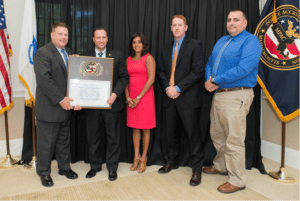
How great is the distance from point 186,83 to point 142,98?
23.2 inches

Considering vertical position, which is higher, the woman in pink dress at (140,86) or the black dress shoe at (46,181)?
the woman in pink dress at (140,86)

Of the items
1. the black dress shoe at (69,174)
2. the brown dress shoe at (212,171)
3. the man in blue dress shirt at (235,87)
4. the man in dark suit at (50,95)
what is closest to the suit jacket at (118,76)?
the man in dark suit at (50,95)

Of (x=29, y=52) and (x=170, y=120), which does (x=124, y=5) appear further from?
(x=170, y=120)

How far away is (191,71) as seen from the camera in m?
2.45

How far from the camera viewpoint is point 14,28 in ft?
10.2

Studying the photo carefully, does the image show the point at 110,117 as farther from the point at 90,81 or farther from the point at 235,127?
the point at 235,127

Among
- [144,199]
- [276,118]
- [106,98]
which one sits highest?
[106,98]

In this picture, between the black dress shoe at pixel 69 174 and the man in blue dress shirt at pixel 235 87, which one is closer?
the man in blue dress shirt at pixel 235 87

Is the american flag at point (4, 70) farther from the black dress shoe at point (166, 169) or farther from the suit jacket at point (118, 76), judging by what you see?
the black dress shoe at point (166, 169)

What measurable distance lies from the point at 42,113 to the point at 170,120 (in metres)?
1.43

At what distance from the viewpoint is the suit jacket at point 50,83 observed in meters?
2.17

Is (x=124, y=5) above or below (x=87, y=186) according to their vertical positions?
above

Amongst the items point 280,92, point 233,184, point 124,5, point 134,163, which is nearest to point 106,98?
point 134,163

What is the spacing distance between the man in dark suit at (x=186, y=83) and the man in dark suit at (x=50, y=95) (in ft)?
3.74
